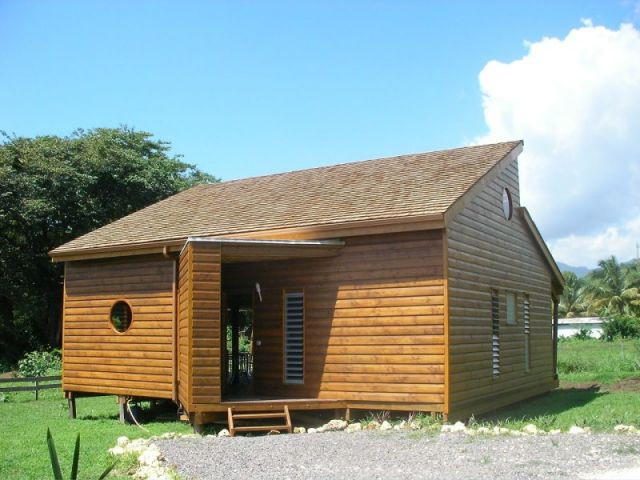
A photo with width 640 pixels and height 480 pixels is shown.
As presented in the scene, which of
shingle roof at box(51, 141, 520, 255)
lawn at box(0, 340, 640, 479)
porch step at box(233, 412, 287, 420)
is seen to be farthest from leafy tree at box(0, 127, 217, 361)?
porch step at box(233, 412, 287, 420)

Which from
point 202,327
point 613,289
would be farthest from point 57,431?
point 613,289

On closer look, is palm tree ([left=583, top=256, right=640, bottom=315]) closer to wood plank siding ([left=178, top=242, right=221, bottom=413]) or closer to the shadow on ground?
the shadow on ground

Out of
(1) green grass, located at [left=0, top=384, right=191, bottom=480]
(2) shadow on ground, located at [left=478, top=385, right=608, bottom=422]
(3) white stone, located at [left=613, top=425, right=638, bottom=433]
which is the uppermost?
(3) white stone, located at [left=613, top=425, right=638, bottom=433]

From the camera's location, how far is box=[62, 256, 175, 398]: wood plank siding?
14281 millimetres

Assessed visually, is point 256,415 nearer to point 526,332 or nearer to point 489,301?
point 489,301

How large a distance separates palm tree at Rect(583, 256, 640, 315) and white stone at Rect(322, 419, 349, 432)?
42703 millimetres

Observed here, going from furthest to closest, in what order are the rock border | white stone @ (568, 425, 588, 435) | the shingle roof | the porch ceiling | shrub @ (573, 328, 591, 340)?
1. shrub @ (573, 328, 591, 340)
2. the shingle roof
3. the porch ceiling
4. white stone @ (568, 425, 588, 435)
5. the rock border

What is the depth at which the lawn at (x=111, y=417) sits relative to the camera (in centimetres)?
1021

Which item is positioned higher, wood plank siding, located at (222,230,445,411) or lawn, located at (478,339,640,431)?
wood plank siding, located at (222,230,445,411)

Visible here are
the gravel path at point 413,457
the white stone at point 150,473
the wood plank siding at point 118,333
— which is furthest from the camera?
the wood plank siding at point 118,333

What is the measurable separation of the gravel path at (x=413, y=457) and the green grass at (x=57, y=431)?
119 cm

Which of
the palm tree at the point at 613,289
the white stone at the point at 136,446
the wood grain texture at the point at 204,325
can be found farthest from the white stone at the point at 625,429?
the palm tree at the point at 613,289

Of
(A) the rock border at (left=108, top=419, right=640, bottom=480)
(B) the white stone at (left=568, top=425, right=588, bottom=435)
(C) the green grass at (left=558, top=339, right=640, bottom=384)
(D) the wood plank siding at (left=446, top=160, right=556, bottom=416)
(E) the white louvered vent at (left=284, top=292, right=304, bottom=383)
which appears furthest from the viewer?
(C) the green grass at (left=558, top=339, right=640, bottom=384)

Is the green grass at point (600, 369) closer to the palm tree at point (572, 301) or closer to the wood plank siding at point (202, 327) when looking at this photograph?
the wood plank siding at point (202, 327)
